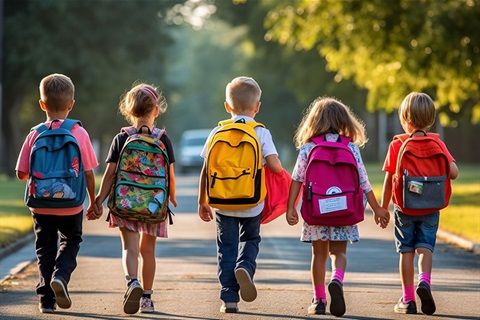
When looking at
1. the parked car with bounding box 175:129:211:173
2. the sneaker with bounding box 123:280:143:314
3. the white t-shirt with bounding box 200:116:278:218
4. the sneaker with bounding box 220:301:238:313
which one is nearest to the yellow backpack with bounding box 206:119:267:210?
the white t-shirt with bounding box 200:116:278:218

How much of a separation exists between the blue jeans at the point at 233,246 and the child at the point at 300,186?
0.29m

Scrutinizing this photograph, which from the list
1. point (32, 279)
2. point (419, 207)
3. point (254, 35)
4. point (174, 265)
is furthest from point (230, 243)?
Answer: point (254, 35)

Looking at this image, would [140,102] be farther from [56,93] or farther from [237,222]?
[237,222]

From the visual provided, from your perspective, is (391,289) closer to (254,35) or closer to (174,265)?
(174,265)

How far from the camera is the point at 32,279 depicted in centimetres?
1066

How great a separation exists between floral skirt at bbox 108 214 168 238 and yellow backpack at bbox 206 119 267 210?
1.31 feet

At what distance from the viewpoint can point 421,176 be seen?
323 inches

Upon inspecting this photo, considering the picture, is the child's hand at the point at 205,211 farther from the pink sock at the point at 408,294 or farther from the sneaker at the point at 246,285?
the pink sock at the point at 408,294

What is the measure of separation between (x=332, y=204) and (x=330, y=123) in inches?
21.4

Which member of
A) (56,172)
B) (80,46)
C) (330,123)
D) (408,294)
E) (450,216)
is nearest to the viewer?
(56,172)

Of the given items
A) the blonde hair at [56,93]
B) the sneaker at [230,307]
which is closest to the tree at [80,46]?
the blonde hair at [56,93]

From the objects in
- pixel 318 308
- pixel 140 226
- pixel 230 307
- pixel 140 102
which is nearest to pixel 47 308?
pixel 140 226

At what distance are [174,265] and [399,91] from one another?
14.2 m

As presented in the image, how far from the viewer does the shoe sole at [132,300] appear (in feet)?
25.4
